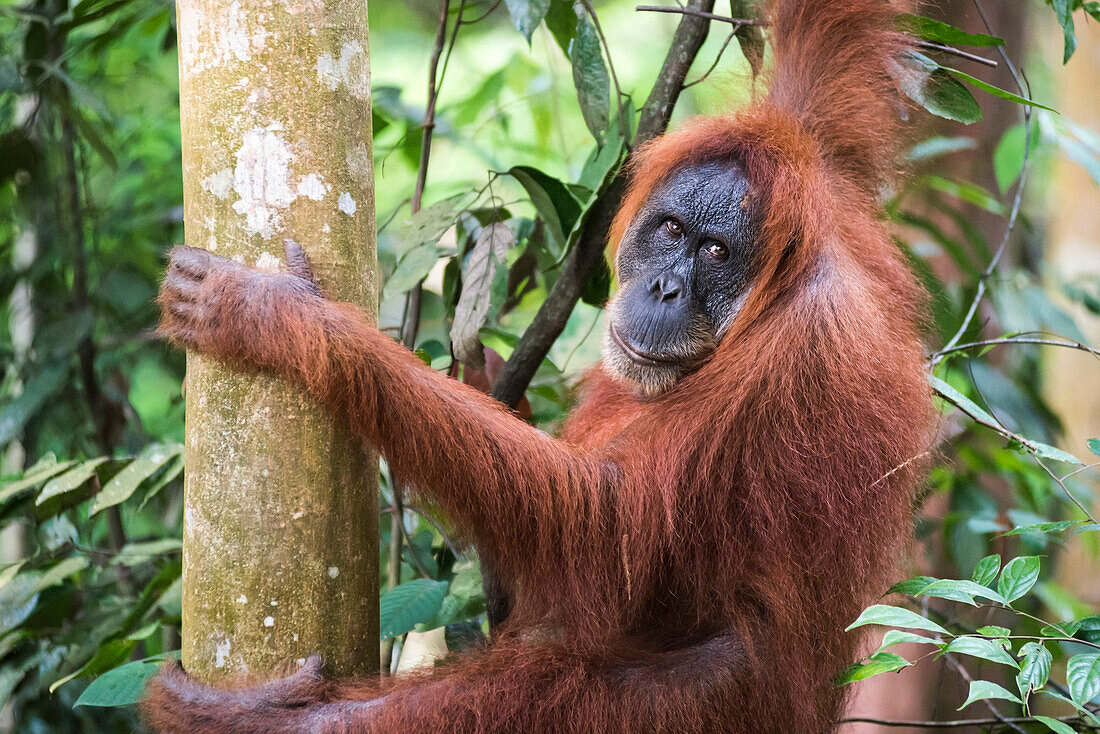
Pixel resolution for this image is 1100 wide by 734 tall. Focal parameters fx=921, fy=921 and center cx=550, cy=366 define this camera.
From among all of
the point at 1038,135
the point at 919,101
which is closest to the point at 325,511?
the point at 919,101

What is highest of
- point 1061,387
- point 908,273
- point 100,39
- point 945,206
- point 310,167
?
point 100,39

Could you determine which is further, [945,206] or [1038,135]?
[945,206]

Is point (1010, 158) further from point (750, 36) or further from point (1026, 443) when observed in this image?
point (1026, 443)

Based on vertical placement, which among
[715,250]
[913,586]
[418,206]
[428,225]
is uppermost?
[418,206]

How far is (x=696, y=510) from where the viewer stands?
2.19m

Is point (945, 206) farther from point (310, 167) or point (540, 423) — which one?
point (310, 167)

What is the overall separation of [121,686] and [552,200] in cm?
177

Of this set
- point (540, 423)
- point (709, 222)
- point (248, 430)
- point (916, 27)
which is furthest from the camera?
point (540, 423)

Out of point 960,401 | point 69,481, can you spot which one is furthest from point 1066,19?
point 69,481

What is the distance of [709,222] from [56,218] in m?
3.24

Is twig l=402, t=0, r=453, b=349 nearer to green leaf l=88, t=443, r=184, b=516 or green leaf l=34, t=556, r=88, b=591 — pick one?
green leaf l=88, t=443, r=184, b=516

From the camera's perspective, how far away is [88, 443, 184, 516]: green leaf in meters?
2.61

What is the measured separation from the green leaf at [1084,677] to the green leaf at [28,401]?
11.8ft

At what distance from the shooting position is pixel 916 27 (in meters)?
2.92
